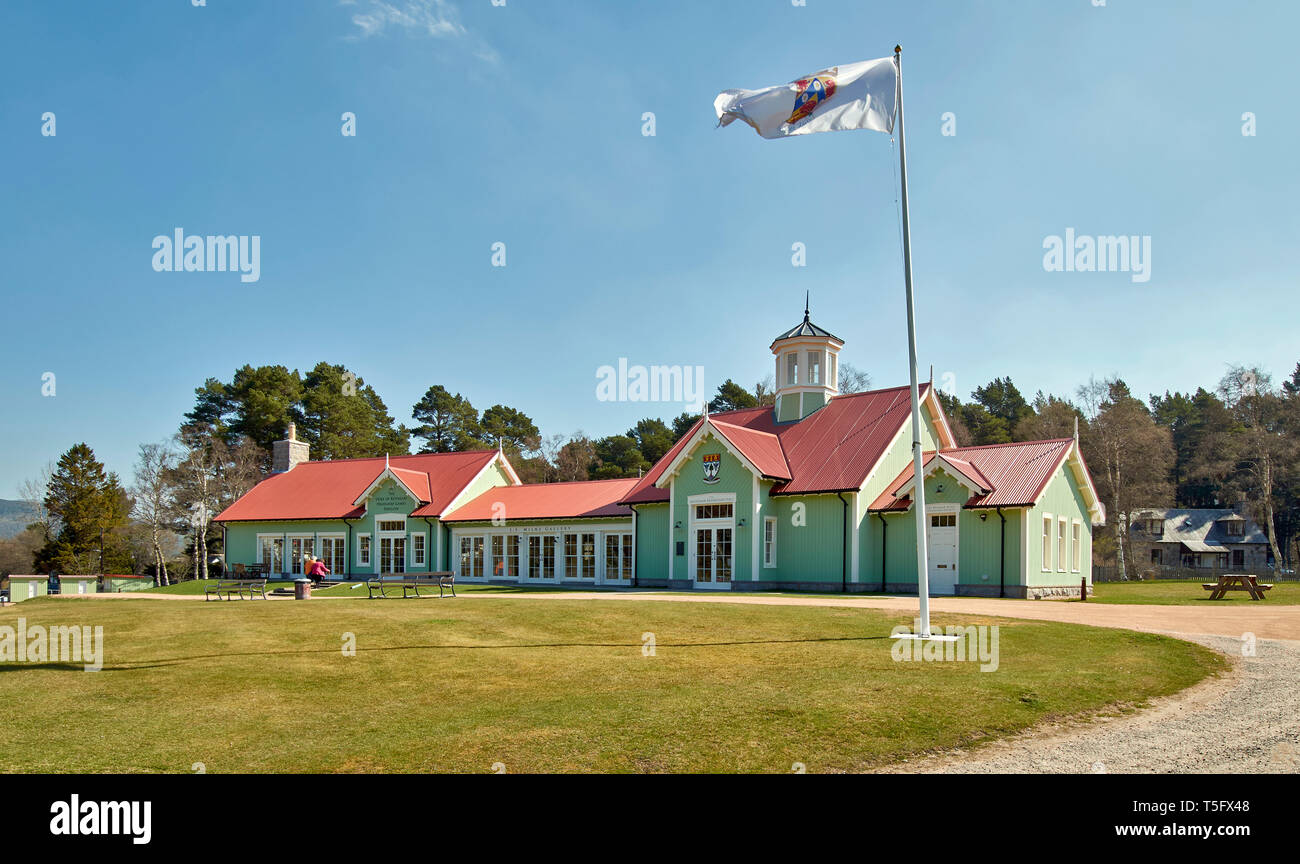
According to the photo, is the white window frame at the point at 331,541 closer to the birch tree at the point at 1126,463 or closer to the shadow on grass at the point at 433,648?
the shadow on grass at the point at 433,648

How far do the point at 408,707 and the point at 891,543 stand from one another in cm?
2203

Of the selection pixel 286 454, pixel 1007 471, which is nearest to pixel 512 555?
pixel 286 454

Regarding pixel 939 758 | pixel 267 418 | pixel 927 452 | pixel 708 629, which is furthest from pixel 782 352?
pixel 267 418

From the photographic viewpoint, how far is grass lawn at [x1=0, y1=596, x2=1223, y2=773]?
7941 millimetres

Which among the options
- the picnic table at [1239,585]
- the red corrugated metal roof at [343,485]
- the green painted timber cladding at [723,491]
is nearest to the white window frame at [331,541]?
the red corrugated metal roof at [343,485]

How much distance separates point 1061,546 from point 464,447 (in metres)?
57.0

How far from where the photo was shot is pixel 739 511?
101ft

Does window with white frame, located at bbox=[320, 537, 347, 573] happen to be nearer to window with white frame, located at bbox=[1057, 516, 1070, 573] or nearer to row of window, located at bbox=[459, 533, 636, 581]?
row of window, located at bbox=[459, 533, 636, 581]

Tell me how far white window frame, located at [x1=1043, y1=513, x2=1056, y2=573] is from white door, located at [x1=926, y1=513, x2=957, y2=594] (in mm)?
2981

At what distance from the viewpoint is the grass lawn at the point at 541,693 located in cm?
794

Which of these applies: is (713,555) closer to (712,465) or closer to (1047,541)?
(712,465)

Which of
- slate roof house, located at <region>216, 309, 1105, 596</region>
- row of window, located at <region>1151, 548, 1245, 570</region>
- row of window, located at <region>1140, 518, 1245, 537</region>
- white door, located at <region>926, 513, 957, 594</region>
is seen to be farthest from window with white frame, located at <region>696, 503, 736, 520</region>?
row of window, located at <region>1151, 548, 1245, 570</region>

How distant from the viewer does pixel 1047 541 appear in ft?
93.8

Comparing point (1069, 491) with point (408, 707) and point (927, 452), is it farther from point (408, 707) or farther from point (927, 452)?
point (408, 707)
